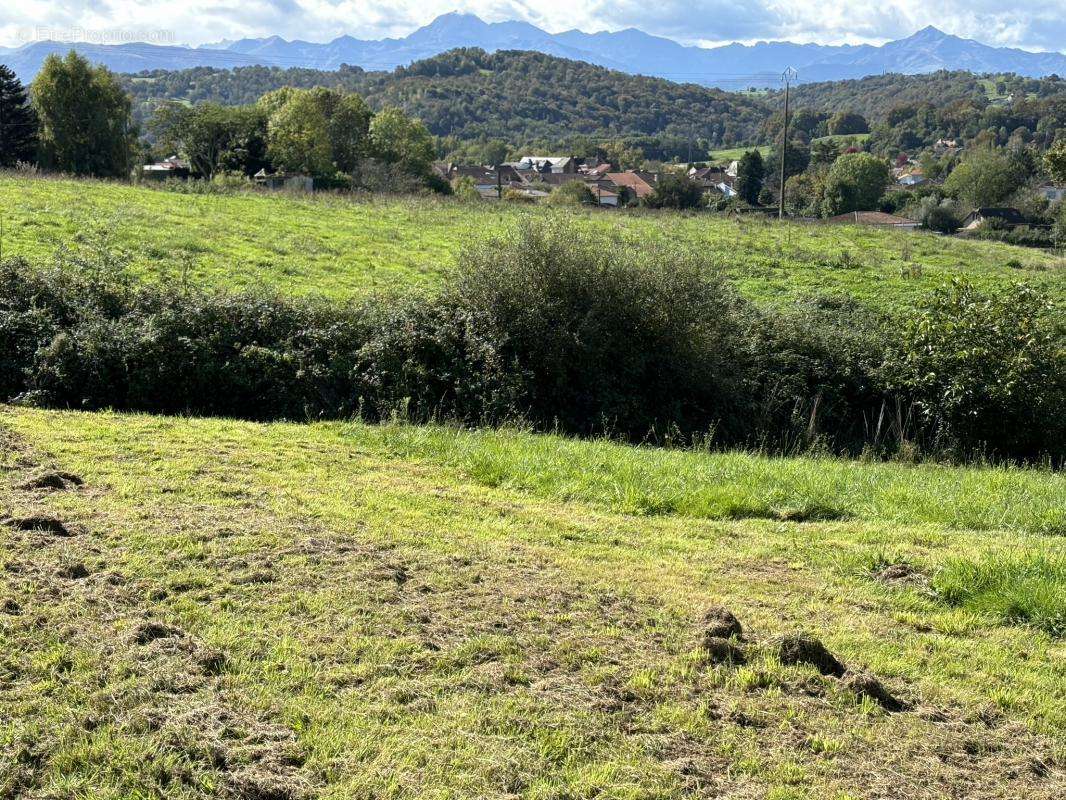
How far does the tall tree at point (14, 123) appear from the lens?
5459 centimetres

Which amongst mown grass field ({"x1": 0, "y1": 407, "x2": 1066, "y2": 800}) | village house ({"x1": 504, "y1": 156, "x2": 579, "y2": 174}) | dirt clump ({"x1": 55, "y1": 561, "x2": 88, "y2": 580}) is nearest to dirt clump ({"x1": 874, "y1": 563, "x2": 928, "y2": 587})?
mown grass field ({"x1": 0, "y1": 407, "x2": 1066, "y2": 800})

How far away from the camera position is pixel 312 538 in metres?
6.37

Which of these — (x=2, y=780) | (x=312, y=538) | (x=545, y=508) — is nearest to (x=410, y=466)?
(x=545, y=508)

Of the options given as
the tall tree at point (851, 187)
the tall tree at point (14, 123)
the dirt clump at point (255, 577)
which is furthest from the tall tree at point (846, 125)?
the dirt clump at point (255, 577)

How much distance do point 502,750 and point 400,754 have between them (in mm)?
456

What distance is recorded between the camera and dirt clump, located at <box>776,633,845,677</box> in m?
4.89

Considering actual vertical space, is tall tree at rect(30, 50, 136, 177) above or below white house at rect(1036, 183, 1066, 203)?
Answer: below

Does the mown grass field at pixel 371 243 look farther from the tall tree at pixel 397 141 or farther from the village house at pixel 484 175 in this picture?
the village house at pixel 484 175

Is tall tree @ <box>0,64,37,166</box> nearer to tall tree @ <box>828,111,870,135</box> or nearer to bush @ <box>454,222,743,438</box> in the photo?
bush @ <box>454,222,743,438</box>

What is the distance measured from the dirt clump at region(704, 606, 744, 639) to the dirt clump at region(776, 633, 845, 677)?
0.29 m

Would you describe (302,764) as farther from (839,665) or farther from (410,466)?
(410,466)

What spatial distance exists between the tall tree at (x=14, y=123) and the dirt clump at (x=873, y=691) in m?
62.3

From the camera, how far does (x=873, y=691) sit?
462cm

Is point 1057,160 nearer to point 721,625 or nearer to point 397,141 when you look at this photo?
point 397,141
